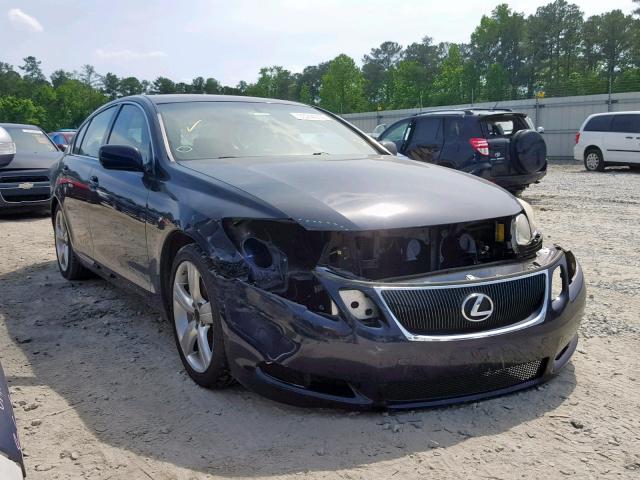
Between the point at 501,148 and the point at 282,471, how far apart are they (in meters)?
8.24

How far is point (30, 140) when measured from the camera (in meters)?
10.8

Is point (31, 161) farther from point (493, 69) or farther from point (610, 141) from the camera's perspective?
point (493, 69)

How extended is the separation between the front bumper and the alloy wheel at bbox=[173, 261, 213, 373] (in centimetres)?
31

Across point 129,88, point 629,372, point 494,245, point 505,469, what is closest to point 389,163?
point 494,245

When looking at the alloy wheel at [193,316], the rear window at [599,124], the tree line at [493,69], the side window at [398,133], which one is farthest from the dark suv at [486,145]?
the tree line at [493,69]

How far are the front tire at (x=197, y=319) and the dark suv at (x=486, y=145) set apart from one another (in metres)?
7.03

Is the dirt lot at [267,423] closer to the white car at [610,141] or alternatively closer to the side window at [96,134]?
the side window at [96,134]

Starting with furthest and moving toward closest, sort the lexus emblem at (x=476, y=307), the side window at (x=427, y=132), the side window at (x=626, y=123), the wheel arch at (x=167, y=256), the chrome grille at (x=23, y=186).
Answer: the side window at (x=626, y=123) < the side window at (x=427, y=132) < the chrome grille at (x=23, y=186) < the wheel arch at (x=167, y=256) < the lexus emblem at (x=476, y=307)

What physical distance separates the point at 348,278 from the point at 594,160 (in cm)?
1715

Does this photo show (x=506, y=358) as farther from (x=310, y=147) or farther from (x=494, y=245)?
(x=310, y=147)

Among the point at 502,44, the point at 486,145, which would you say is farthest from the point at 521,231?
the point at 502,44

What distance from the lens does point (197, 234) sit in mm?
2990

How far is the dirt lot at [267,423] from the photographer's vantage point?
2.38 m

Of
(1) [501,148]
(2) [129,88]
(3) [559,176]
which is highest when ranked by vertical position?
(2) [129,88]
